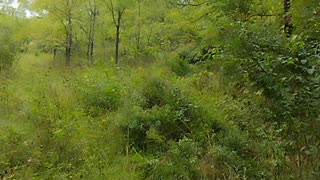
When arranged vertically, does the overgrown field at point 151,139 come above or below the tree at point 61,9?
below

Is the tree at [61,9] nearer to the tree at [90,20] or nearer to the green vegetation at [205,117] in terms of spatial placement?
the tree at [90,20]

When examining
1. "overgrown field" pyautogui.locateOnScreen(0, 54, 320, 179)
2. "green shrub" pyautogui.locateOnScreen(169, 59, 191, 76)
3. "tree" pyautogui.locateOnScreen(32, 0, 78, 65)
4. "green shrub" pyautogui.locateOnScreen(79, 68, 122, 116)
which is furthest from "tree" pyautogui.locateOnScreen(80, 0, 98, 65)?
"overgrown field" pyautogui.locateOnScreen(0, 54, 320, 179)

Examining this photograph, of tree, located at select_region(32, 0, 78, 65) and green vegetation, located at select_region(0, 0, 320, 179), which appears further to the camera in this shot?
tree, located at select_region(32, 0, 78, 65)

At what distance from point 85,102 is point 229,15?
13.2ft

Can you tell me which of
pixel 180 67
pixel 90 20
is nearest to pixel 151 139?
pixel 180 67

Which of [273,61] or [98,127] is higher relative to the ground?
[273,61]

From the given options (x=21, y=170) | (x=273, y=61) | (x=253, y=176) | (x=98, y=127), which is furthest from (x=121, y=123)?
(x=273, y=61)

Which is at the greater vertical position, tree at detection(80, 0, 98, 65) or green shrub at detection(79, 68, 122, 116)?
Result: tree at detection(80, 0, 98, 65)

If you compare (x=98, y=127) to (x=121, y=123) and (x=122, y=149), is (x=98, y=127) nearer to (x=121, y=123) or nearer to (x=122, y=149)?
(x=121, y=123)

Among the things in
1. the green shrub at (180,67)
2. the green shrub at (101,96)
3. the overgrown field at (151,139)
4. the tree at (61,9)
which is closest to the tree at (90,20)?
the tree at (61,9)

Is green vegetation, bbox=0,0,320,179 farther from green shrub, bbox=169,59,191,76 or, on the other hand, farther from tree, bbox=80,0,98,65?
tree, bbox=80,0,98,65

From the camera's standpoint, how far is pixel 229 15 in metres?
7.75

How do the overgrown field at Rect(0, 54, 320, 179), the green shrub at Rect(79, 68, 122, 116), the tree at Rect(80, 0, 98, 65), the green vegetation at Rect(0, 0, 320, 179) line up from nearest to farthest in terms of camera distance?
the green vegetation at Rect(0, 0, 320, 179)
the overgrown field at Rect(0, 54, 320, 179)
the green shrub at Rect(79, 68, 122, 116)
the tree at Rect(80, 0, 98, 65)

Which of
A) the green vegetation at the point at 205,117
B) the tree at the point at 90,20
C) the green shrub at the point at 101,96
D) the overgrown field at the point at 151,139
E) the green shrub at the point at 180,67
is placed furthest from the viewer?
the tree at the point at 90,20
